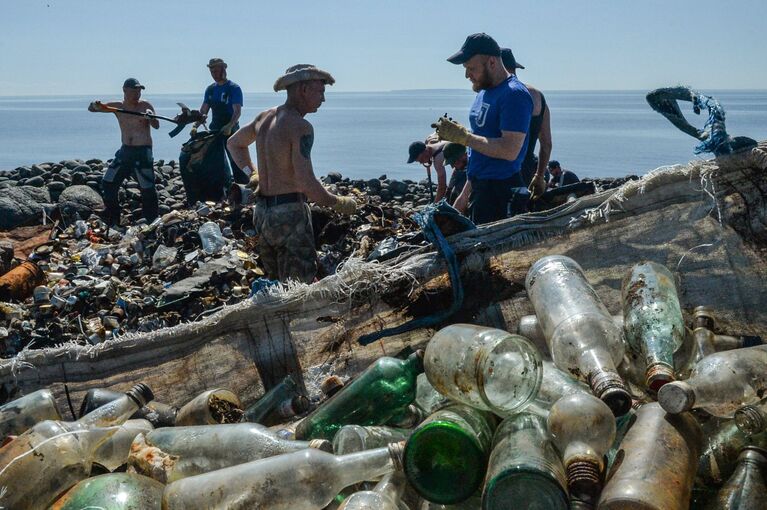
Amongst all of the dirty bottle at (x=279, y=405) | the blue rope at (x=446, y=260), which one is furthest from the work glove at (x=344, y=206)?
the dirty bottle at (x=279, y=405)

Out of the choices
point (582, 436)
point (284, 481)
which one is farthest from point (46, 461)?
point (582, 436)

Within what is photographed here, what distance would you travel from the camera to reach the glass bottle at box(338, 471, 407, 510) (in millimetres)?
1862

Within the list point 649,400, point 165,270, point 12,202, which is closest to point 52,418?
point 649,400

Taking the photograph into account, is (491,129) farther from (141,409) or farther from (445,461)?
(445,461)

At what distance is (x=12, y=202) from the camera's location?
11453 mm

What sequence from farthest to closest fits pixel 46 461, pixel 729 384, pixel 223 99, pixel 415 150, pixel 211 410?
pixel 223 99 < pixel 415 150 < pixel 211 410 < pixel 46 461 < pixel 729 384

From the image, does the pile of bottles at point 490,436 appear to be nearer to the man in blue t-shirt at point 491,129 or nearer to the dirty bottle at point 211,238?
the man in blue t-shirt at point 491,129

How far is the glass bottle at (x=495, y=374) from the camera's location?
7.09 feet

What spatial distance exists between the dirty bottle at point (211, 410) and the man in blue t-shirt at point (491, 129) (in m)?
2.56

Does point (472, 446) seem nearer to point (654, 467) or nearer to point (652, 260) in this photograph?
point (654, 467)

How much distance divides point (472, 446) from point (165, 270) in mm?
6488

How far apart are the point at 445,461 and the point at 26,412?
1.57 meters

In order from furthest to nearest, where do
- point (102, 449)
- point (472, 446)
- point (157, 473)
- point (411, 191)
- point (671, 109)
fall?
point (411, 191)
point (671, 109)
point (102, 449)
point (157, 473)
point (472, 446)

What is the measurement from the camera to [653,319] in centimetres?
248
